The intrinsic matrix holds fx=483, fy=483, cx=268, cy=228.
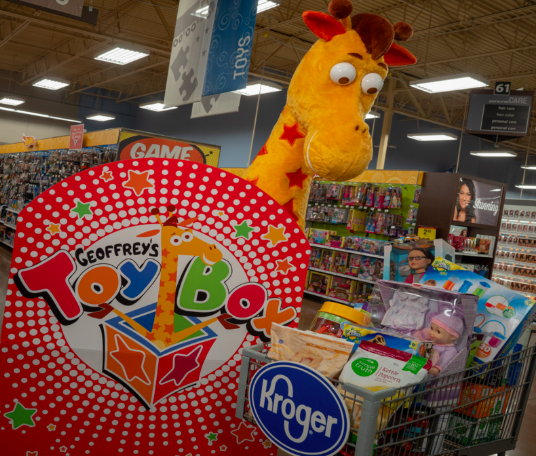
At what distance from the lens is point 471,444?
5.43 feet

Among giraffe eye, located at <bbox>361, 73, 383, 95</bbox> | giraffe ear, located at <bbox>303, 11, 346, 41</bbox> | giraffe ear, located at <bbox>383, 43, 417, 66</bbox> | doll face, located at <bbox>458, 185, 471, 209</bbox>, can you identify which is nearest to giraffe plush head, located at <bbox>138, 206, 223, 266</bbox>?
giraffe eye, located at <bbox>361, 73, 383, 95</bbox>

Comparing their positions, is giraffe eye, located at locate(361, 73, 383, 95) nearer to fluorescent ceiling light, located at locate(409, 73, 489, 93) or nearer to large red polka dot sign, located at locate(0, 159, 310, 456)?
large red polka dot sign, located at locate(0, 159, 310, 456)

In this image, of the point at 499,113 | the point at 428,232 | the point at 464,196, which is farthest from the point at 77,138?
the point at 499,113

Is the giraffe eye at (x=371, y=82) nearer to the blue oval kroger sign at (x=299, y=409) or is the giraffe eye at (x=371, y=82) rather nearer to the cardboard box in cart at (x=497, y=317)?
the cardboard box in cart at (x=497, y=317)

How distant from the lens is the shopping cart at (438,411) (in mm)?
1129

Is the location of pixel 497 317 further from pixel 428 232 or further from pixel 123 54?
pixel 123 54

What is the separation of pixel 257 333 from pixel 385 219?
23.1ft

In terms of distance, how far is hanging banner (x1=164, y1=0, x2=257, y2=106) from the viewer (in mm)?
3299

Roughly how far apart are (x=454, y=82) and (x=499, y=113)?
5.07 feet

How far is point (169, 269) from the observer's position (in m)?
1.11

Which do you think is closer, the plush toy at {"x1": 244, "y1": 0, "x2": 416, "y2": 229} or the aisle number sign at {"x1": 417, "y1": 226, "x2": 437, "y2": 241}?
the plush toy at {"x1": 244, "y1": 0, "x2": 416, "y2": 229}

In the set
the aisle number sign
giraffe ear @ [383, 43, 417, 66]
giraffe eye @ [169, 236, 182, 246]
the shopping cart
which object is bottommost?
the shopping cart

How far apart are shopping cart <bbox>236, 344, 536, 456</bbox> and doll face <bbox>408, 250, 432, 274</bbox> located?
443 mm

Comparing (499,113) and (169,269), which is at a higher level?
(499,113)
